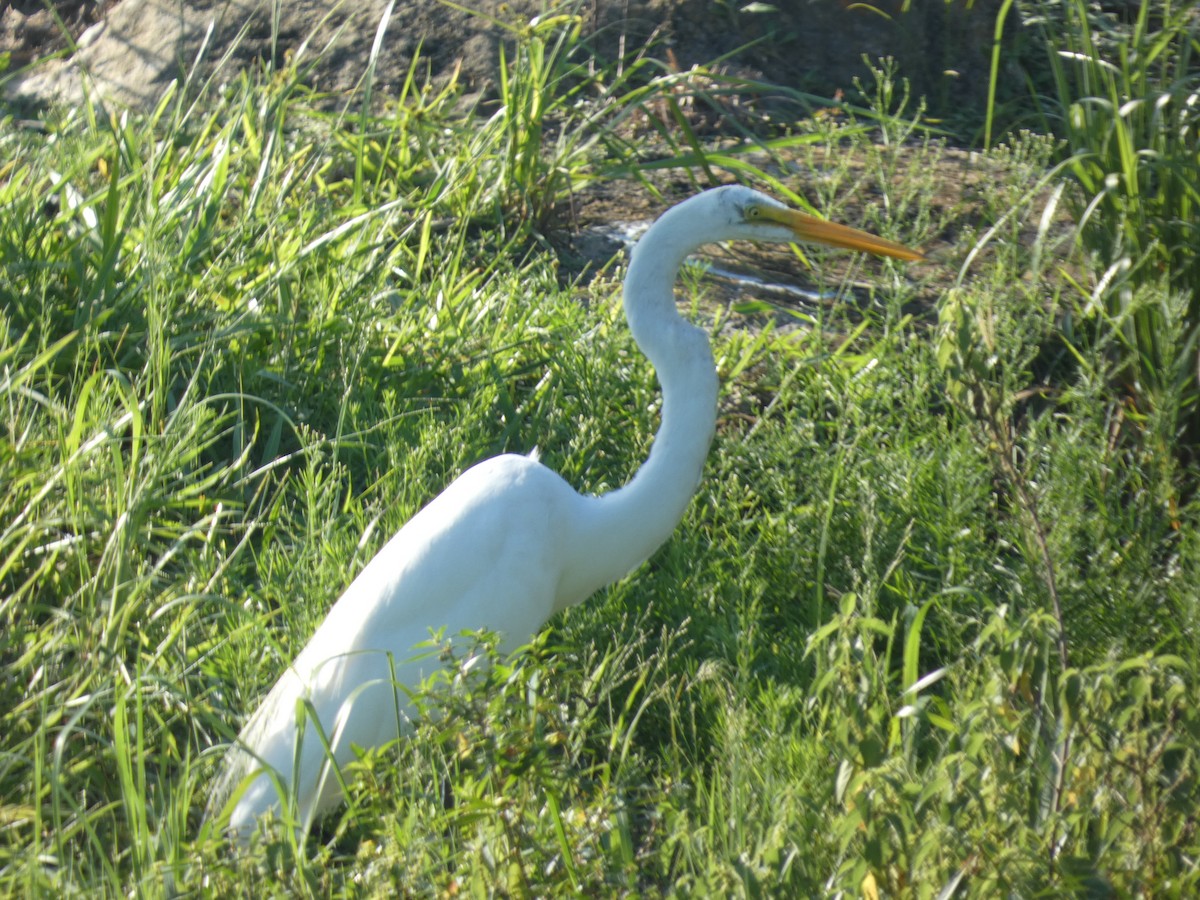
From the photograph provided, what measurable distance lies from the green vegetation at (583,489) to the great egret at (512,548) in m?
Answer: 0.12

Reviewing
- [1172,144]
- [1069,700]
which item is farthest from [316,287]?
[1069,700]

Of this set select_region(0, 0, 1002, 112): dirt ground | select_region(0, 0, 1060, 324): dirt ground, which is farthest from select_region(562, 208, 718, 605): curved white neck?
select_region(0, 0, 1002, 112): dirt ground

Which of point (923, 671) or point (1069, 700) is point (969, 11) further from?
point (1069, 700)

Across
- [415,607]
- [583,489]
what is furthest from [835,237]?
Result: [415,607]

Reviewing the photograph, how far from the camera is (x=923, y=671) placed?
2.81 m

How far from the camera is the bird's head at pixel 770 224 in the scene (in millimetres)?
2588

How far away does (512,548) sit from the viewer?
245 cm

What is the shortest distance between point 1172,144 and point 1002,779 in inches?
83.6

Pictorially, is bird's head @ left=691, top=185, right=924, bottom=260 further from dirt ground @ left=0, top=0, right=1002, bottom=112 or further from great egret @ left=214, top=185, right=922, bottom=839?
dirt ground @ left=0, top=0, right=1002, bottom=112

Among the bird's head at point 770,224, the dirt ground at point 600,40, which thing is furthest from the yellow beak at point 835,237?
the dirt ground at point 600,40

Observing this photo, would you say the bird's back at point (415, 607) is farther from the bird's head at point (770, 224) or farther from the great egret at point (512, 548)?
the bird's head at point (770, 224)

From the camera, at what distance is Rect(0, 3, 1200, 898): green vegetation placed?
64.8 inches

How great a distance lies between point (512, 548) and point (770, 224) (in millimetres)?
833

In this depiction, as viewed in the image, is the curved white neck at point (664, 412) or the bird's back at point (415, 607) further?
the curved white neck at point (664, 412)
